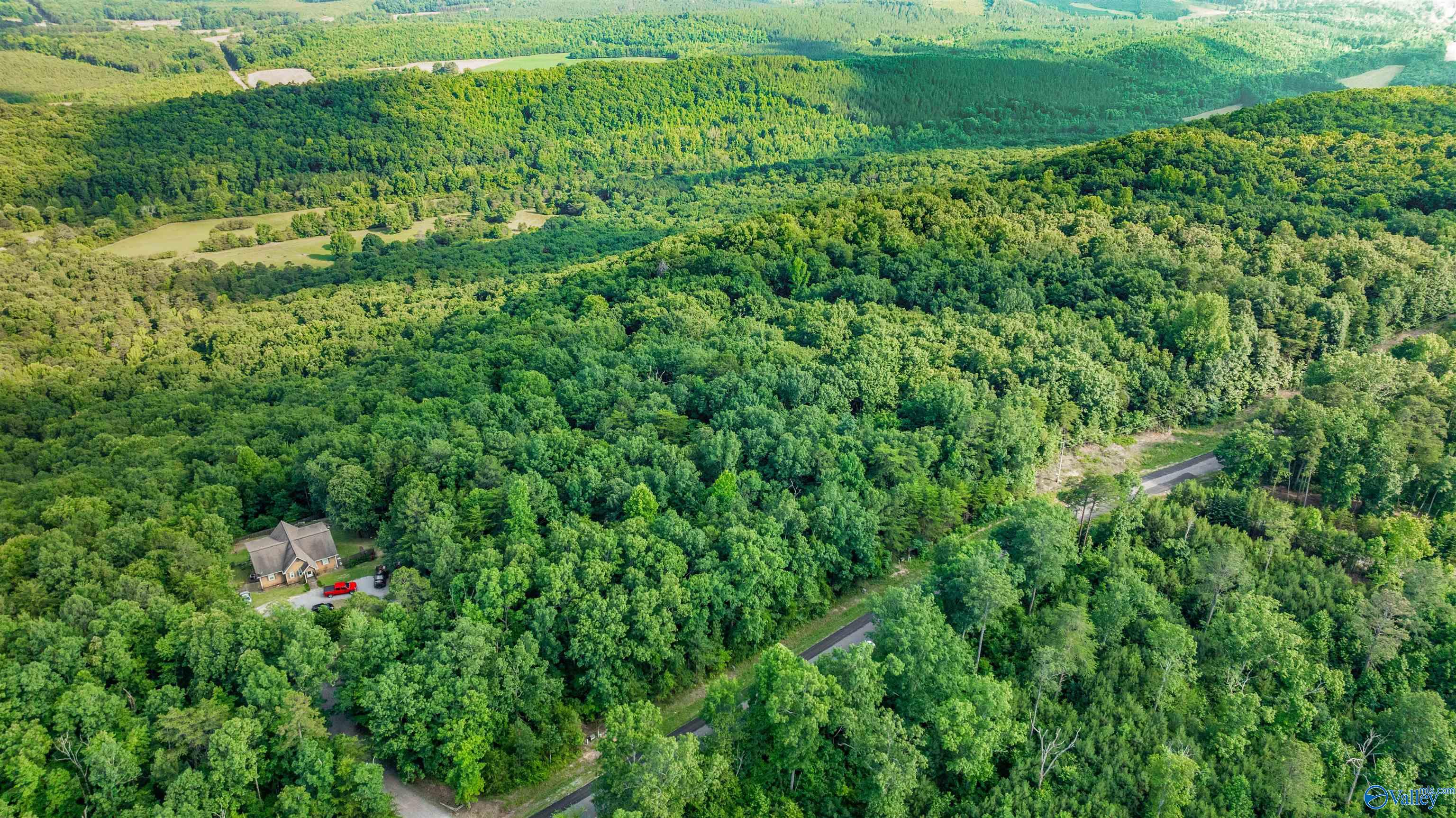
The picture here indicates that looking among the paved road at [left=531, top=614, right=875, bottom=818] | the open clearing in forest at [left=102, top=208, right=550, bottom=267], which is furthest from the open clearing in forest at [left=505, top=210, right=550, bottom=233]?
the paved road at [left=531, top=614, right=875, bottom=818]

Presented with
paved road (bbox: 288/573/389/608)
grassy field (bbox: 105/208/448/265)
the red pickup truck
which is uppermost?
the red pickup truck

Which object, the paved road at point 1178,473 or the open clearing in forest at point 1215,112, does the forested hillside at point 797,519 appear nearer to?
the paved road at point 1178,473

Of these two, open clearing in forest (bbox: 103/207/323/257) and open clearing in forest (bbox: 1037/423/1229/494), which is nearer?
open clearing in forest (bbox: 1037/423/1229/494)

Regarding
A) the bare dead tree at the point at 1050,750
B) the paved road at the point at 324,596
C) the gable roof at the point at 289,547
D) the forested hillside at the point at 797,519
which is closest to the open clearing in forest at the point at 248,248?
the forested hillside at the point at 797,519

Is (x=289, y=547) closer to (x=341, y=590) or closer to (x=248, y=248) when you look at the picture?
(x=341, y=590)

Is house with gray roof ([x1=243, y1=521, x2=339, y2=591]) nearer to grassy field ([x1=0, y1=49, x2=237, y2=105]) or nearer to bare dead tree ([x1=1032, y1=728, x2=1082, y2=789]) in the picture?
bare dead tree ([x1=1032, y1=728, x2=1082, y2=789])
